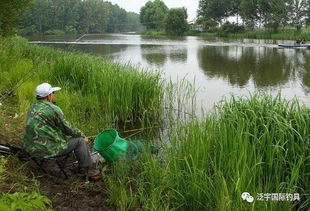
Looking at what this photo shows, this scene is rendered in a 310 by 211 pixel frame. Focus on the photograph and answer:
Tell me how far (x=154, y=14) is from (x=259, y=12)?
46111 mm

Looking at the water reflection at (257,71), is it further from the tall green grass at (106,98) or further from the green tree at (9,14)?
the green tree at (9,14)

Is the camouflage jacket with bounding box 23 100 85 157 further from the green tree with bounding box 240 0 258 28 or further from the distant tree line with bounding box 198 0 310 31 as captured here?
the green tree with bounding box 240 0 258 28

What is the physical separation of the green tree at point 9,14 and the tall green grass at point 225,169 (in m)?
7.81

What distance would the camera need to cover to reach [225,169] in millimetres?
3465

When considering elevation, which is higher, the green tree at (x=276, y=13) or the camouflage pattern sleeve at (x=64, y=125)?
the green tree at (x=276, y=13)

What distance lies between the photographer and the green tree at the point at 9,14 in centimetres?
1033

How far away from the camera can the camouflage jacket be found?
410cm

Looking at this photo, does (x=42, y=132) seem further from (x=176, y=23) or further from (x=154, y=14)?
(x=154, y=14)

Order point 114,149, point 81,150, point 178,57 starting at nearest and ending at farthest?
point 81,150
point 114,149
point 178,57

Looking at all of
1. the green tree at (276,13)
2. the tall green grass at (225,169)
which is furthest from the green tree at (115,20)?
the tall green grass at (225,169)

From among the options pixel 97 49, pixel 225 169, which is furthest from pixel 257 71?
pixel 97 49

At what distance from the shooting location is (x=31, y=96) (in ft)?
24.8

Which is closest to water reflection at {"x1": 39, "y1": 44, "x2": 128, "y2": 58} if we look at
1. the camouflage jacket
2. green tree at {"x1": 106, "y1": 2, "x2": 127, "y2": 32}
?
the camouflage jacket

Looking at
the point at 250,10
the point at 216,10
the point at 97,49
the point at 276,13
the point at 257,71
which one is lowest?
the point at 257,71
